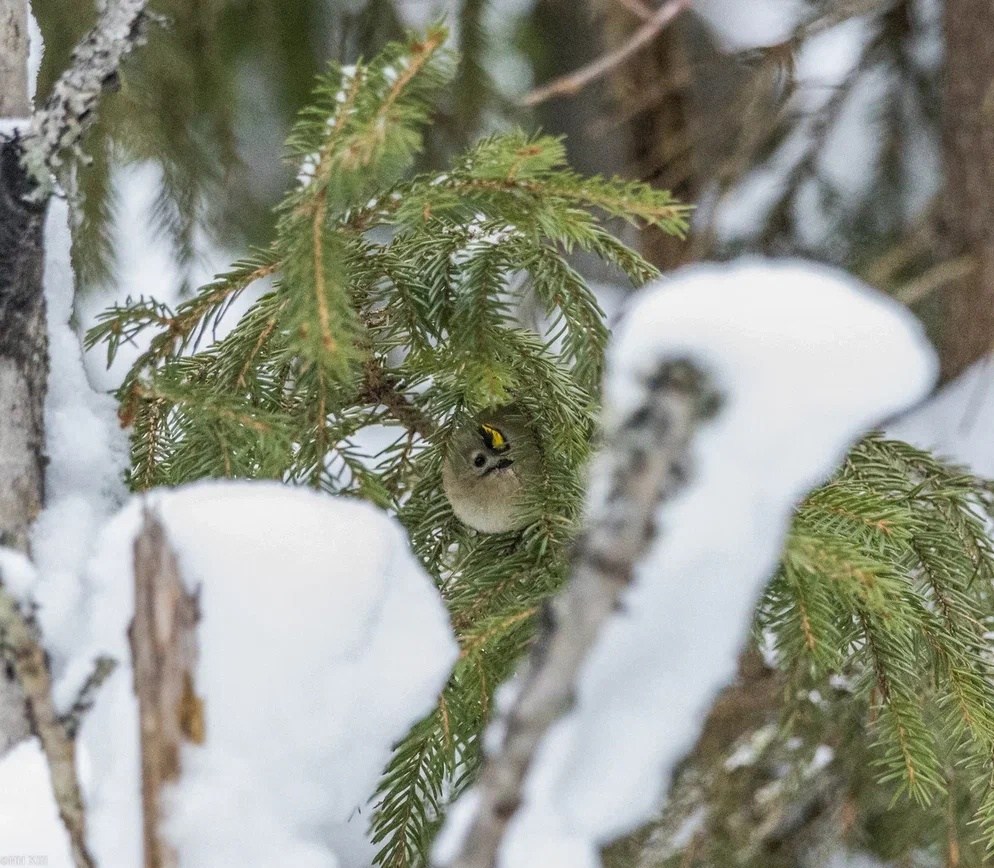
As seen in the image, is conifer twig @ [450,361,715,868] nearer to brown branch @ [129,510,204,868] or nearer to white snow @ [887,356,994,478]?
brown branch @ [129,510,204,868]

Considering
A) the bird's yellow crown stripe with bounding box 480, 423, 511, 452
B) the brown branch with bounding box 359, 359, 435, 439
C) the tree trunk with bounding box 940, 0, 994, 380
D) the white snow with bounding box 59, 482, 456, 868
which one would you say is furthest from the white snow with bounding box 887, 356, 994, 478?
the white snow with bounding box 59, 482, 456, 868

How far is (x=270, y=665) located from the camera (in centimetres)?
85

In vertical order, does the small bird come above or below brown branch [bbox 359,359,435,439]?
below

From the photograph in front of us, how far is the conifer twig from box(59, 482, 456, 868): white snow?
0.79 ft

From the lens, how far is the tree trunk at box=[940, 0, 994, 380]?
2.38m

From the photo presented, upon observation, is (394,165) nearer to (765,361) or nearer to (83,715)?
(765,361)

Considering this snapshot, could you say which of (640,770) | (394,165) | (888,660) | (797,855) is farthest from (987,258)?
(640,770)

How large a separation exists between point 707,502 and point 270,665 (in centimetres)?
39

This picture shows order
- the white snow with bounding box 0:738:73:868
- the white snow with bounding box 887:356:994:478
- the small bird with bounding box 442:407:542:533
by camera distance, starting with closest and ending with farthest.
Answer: the white snow with bounding box 0:738:73:868, the small bird with bounding box 442:407:542:533, the white snow with bounding box 887:356:994:478

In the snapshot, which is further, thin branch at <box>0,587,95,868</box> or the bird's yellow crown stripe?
the bird's yellow crown stripe

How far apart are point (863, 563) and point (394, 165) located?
570 mm

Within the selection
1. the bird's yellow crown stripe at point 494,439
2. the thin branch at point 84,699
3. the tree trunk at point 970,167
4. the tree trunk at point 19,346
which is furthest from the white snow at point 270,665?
the tree trunk at point 970,167

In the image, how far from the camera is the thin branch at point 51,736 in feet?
2.75

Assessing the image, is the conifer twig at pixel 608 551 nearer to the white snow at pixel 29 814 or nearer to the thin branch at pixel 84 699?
the thin branch at pixel 84 699
